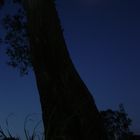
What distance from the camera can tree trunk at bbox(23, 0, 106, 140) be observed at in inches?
380

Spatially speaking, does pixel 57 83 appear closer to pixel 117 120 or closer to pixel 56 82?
pixel 56 82

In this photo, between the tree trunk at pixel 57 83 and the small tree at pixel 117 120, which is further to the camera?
the small tree at pixel 117 120

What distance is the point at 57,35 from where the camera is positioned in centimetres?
1125

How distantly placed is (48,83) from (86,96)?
3.64 feet

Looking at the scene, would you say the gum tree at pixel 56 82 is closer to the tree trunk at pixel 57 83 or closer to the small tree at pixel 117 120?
the tree trunk at pixel 57 83

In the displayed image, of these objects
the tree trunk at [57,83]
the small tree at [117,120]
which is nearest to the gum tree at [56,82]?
the tree trunk at [57,83]

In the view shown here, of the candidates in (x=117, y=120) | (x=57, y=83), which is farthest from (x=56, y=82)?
(x=117, y=120)

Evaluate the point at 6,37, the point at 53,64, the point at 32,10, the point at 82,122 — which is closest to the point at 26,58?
the point at 6,37

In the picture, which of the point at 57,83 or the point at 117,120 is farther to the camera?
the point at 117,120

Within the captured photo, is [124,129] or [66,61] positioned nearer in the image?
[66,61]

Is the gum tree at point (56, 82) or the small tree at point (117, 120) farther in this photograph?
the small tree at point (117, 120)

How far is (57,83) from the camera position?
1033cm

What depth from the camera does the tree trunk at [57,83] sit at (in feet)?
31.7

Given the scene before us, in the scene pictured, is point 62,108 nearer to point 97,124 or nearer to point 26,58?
point 97,124
